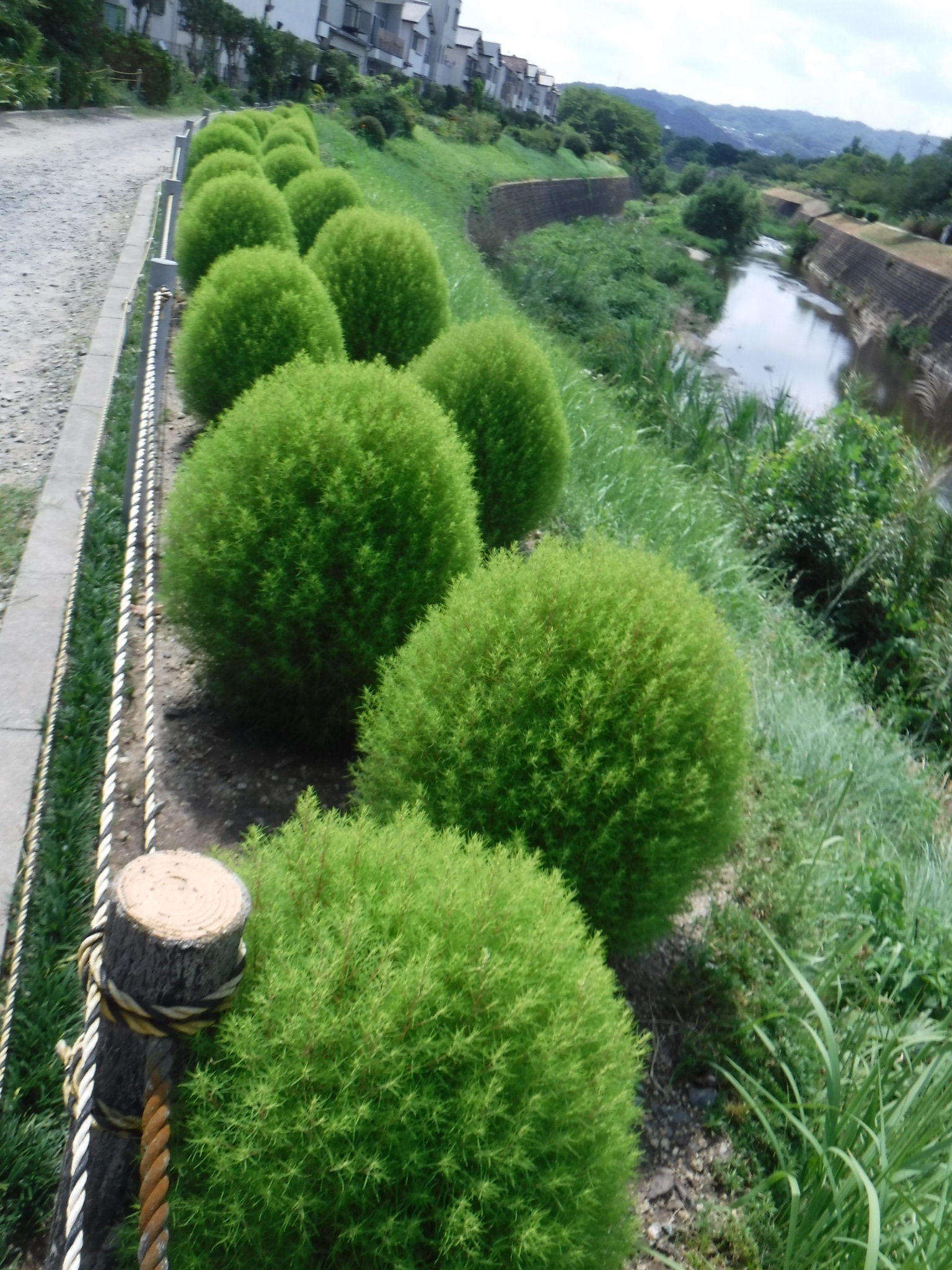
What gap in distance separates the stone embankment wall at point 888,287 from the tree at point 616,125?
3992 centimetres

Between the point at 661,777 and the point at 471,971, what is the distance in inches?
42.1

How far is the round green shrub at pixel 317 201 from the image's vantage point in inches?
379

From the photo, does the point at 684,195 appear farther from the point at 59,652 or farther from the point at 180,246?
the point at 59,652

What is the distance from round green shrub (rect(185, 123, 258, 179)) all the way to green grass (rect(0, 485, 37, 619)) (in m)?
Result: 9.06

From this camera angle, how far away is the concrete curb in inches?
115

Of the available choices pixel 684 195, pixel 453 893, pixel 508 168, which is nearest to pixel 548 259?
pixel 508 168

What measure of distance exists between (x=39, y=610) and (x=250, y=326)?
7.78 feet

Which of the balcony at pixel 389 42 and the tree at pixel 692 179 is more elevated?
the balcony at pixel 389 42

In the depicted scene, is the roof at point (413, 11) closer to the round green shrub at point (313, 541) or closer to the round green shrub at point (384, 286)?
the round green shrub at point (384, 286)

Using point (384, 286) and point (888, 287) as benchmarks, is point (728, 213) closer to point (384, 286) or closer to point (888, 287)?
point (888, 287)

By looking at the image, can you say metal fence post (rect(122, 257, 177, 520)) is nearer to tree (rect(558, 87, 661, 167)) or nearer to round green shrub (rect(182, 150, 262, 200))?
round green shrub (rect(182, 150, 262, 200))

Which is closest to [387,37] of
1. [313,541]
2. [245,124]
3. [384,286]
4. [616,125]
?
[616,125]

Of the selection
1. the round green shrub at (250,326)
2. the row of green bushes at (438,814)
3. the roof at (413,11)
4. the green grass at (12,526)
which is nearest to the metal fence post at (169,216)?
the round green shrub at (250,326)

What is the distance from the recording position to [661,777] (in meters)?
2.39
